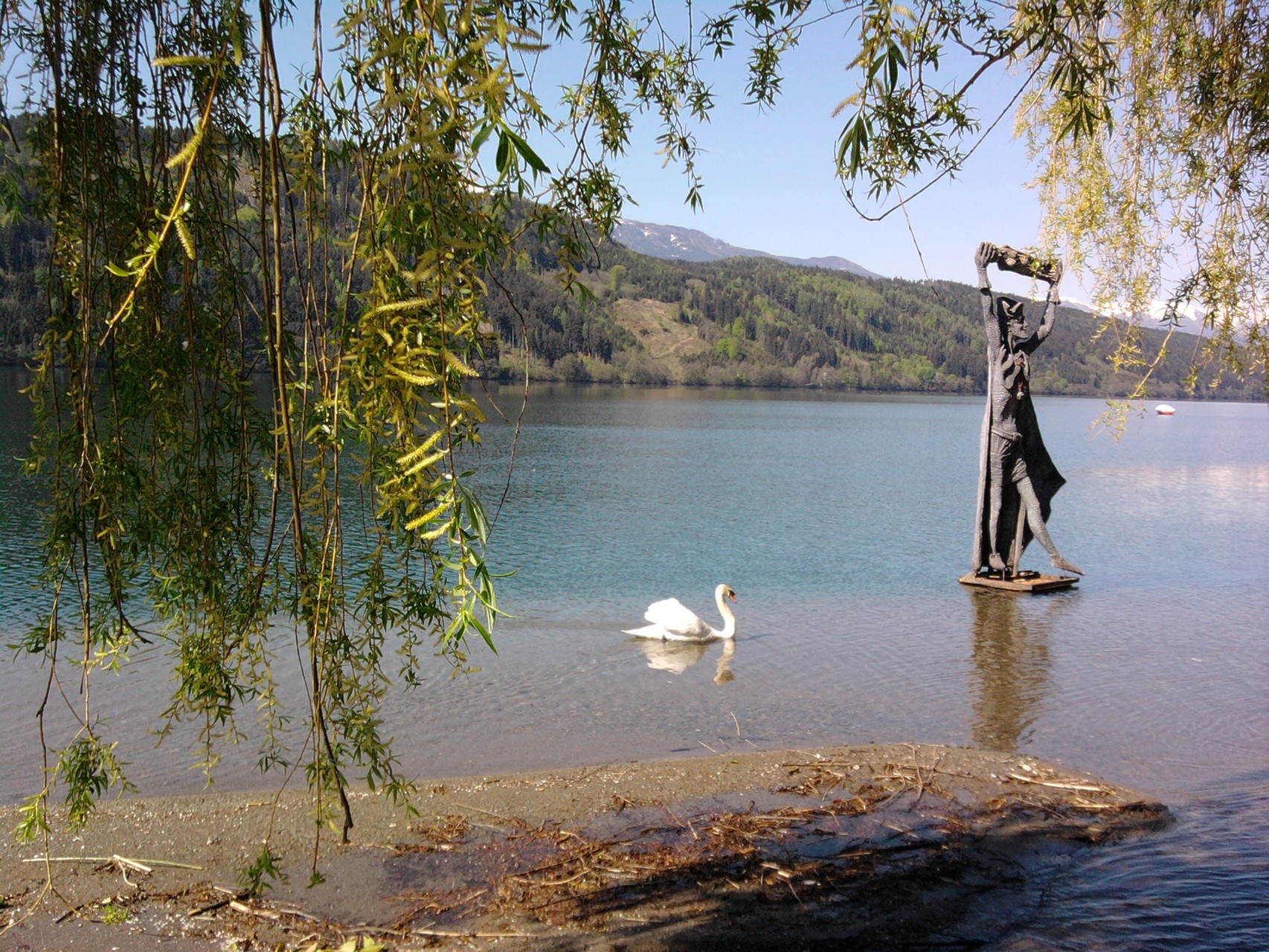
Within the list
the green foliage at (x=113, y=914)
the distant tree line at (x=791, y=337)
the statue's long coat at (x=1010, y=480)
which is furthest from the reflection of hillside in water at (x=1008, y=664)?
the distant tree line at (x=791, y=337)

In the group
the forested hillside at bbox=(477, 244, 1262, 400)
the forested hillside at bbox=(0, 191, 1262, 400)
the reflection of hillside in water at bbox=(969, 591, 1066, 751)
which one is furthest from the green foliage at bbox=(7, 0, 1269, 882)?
the forested hillside at bbox=(477, 244, 1262, 400)

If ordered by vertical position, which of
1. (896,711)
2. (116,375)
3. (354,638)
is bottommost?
(896,711)

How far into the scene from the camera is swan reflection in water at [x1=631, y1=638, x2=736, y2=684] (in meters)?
10.2

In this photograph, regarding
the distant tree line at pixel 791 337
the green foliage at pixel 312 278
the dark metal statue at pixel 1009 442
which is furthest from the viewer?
the distant tree line at pixel 791 337

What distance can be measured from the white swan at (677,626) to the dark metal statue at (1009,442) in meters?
3.92

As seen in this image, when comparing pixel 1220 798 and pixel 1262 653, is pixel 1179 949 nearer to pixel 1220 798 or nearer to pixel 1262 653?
pixel 1220 798

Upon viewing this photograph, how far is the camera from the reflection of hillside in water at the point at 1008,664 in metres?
8.50

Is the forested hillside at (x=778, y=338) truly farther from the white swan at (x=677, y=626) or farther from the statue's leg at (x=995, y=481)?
the white swan at (x=677, y=626)

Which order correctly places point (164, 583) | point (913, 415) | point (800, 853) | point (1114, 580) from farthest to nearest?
point (913, 415), point (1114, 580), point (800, 853), point (164, 583)

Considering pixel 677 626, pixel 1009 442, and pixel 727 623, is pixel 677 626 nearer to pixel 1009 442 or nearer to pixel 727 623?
pixel 727 623

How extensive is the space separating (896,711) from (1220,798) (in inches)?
106

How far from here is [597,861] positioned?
555cm

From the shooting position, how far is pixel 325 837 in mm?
5938

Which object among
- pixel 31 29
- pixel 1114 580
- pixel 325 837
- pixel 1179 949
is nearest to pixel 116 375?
pixel 31 29
